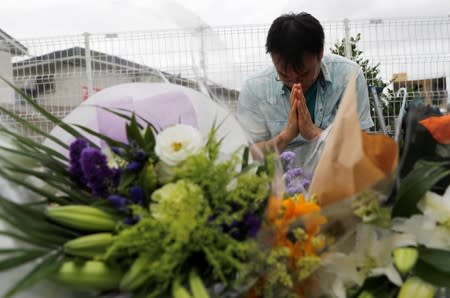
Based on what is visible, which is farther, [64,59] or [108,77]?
[64,59]

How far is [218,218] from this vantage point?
0.68 meters

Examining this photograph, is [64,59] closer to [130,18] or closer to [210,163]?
A: [130,18]

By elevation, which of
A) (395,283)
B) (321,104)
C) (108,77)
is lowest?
(395,283)

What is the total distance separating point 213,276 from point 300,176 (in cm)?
37

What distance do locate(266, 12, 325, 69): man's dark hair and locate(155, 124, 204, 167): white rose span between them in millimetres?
1118

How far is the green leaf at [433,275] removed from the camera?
0.77 metres

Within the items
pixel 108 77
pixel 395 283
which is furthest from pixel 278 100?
pixel 395 283

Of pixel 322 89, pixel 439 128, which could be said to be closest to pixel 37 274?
pixel 439 128

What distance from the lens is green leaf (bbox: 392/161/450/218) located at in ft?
2.57

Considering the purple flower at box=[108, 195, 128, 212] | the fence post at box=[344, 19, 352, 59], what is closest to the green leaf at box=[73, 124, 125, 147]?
the purple flower at box=[108, 195, 128, 212]

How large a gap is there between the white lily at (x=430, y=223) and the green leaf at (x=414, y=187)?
0.01 metres

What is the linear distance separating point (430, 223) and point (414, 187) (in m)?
0.06

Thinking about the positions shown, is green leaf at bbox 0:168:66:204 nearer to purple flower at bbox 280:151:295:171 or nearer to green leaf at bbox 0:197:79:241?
green leaf at bbox 0:197:79:241

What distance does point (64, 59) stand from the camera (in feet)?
8.43
